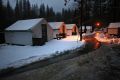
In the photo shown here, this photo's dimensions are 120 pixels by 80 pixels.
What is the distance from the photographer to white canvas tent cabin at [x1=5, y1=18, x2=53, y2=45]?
2481 cm

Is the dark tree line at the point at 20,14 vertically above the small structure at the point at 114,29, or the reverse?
the dark tree line at the point at 20,14

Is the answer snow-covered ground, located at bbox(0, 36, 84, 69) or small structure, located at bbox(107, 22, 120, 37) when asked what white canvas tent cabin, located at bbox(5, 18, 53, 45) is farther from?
small structure, located at bbox(107, 22, 120, 37)

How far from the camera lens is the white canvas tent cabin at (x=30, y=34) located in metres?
24.8

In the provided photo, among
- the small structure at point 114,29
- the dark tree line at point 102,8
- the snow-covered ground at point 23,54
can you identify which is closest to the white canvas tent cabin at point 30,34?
the snow-covered ground at point 23,54

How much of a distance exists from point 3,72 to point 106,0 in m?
12.5

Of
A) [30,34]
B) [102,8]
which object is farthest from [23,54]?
[102,8]

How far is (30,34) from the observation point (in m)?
24.9

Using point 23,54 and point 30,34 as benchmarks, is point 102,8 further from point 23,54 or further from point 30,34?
point 30,34

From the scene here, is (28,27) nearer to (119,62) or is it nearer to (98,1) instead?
(98,1)

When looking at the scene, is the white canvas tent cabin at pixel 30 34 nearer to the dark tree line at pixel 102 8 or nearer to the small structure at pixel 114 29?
the dark tree line at pixel 102 8

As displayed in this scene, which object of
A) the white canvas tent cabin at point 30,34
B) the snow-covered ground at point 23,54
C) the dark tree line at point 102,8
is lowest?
the snow-covered ground at point 23,54

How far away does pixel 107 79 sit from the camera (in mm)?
7164

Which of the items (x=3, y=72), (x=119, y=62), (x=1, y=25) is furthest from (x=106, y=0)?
(x=1, y=25)

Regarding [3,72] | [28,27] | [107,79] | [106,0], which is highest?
[106,0]
